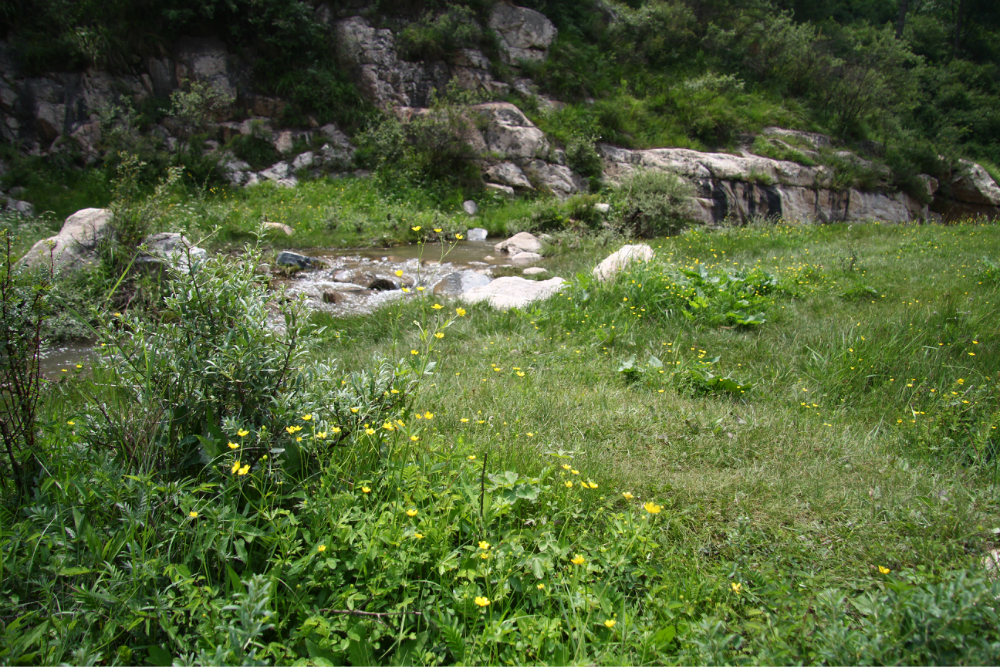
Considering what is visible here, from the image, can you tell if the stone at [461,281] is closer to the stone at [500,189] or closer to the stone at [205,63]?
the stone at [500,189]

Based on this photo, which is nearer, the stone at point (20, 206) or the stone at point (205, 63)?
the stone at point (20, 206)

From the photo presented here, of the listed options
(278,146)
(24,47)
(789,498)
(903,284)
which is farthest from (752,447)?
(24,47)

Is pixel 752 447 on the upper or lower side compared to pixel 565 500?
lower

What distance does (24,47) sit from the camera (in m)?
13.3

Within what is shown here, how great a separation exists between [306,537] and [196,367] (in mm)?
766

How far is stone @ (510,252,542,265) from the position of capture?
31.2 feet

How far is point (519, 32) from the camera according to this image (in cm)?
1909

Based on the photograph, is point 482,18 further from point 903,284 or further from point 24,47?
point 903,284

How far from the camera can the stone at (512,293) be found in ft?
18.6

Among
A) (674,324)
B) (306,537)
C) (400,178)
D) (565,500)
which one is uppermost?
(306,537)

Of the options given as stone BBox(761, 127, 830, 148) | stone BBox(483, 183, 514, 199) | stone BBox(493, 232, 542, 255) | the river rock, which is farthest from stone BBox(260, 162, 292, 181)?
stone BBox(761, 127, 830, 148)

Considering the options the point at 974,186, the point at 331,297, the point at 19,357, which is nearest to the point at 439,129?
the point at 331,297

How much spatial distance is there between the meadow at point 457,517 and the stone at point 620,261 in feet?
9.37

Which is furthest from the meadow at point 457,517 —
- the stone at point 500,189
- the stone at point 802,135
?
the stone at point 802,135
